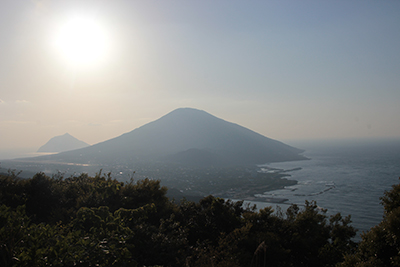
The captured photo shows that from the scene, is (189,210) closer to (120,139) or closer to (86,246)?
(86,246)

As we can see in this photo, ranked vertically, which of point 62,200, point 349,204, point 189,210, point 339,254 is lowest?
point 349,204

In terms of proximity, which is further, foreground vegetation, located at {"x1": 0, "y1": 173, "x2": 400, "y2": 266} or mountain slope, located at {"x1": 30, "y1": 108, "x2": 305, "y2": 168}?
mountain slope, located at {"x1": 30, "y1": 108, "x2": 305, "y2": 168}

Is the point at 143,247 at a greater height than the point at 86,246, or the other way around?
the point at 86,246

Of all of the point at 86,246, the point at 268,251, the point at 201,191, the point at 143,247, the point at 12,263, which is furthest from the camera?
the point at 201,191

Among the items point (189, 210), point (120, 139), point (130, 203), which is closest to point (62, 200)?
point (130, 203)
